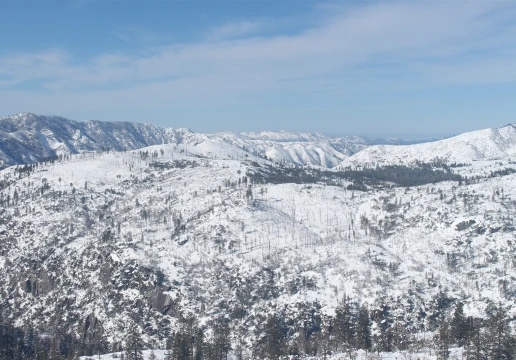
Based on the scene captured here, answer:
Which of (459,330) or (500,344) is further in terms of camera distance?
(459,330)

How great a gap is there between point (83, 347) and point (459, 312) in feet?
457

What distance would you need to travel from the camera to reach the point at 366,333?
463ft

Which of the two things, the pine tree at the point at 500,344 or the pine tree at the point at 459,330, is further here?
the pine tree at the point at 459,330

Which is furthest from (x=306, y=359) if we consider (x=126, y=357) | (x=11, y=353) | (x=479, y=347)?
(x=11, y=353)

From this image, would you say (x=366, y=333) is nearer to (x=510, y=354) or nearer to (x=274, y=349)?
(x=274, y=349)

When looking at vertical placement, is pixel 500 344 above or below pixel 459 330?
above

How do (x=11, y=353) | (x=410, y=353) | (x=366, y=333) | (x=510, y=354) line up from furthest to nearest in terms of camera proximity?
(x=11, y=353), (x=366, y=333), (x=410, y=353), (x=510, y=354)

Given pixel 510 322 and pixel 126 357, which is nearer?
pixel 126 357

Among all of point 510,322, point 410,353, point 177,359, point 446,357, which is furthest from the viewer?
point 510,322

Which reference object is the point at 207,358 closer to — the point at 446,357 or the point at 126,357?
the point at 126,357

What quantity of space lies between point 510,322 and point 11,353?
640 feet

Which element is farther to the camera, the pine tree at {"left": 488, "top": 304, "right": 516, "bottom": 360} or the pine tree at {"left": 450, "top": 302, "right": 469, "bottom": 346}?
the pine tree at {"left": 450, "top": 302, "right": 469, "bottom": 346}

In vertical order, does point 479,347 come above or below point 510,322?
above

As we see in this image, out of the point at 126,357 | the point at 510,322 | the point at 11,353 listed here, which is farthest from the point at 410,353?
the point at 11,353
